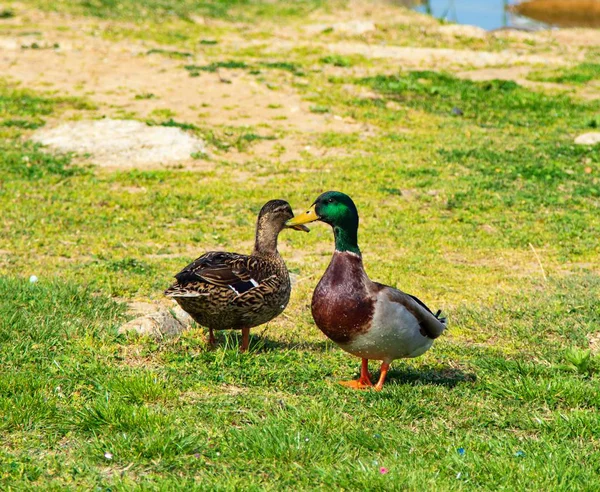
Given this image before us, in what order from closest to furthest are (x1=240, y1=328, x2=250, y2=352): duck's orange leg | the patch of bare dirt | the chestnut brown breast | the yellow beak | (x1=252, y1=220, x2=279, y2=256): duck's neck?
the chestnut brown breast → the yellow beak → (x1=240, y1=328, x2=250, y2=352): duck's orange leg → (x1=252, y1=220, x2=279, y2=256): duck's neck → the patch of bare dirt

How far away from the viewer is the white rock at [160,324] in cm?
646

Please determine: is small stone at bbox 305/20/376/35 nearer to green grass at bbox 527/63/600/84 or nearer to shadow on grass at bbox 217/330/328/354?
green grass at bbox 527/63/600/84

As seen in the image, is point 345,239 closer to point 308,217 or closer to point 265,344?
point 308,217

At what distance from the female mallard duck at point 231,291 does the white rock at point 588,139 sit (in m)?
8.44

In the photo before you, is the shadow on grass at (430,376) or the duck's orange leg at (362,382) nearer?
the duck's orange leg at (362,382)

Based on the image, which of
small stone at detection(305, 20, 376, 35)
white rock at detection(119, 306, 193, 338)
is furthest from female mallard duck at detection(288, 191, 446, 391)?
small stone at detection(305, 20, 376, 35)

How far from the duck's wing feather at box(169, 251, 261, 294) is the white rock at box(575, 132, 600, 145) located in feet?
28.8

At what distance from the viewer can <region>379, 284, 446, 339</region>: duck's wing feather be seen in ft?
18.5

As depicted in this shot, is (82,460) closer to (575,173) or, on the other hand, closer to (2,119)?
(575,173)

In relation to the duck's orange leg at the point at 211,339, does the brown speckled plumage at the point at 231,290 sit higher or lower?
higher

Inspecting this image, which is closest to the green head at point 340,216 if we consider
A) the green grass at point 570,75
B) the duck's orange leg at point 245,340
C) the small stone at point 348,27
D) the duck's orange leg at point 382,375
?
the duck's orange leg at point 382,375

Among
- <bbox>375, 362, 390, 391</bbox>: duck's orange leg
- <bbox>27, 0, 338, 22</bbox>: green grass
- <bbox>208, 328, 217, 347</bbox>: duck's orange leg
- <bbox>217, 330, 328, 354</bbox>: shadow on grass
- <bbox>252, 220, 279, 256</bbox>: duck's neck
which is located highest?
<bbox>27, 0, 338, 22</bbox>: green grass

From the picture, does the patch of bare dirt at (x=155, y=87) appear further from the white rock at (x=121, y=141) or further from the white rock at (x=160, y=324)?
the white rock at (x=160, y=324)

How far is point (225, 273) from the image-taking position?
244 inches
